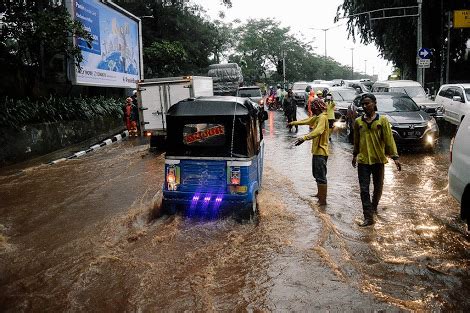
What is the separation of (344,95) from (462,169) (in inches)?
580

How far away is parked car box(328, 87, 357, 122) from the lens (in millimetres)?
17219

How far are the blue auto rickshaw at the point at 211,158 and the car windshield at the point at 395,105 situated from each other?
711cm

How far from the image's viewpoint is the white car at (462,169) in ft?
16.4

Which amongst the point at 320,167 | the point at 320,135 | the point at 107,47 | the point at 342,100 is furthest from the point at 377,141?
the point at 107,47

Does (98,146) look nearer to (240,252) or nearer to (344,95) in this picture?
(240,252)

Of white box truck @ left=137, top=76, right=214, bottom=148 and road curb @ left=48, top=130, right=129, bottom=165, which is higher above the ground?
white box truck @ left=137, top=76, right=214, bottom=148

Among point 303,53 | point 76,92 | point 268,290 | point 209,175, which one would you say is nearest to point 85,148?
point 76,92

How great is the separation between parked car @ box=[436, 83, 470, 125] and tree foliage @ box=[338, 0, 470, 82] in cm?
1081

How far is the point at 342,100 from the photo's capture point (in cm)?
1877

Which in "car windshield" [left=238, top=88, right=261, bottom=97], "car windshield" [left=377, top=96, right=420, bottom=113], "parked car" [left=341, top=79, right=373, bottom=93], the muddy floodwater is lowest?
the muddy floodwater

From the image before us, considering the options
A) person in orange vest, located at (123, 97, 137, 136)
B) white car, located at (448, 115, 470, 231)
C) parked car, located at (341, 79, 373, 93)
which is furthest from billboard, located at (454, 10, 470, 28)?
white car, located at (448, 115, 470, 231)

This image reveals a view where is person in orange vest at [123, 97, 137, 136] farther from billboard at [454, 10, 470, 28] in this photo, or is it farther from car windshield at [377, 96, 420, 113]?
billboard at [454, 10, 470, 28]

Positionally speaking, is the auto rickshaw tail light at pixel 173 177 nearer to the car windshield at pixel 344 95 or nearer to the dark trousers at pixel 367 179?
the dark trousers at pixel 367 179

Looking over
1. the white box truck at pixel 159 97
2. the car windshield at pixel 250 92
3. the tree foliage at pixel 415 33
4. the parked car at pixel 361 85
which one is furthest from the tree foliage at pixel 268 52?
the white box truck at pixel 159 97
